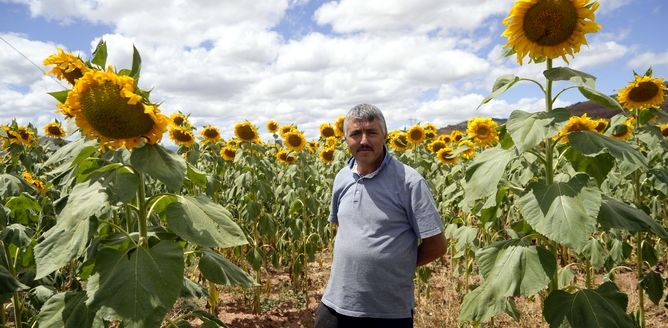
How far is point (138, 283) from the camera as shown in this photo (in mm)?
1526

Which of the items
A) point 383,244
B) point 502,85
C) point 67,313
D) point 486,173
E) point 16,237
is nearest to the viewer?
point 67,313

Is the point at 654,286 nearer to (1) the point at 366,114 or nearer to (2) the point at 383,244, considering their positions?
(2) the point at 383,244


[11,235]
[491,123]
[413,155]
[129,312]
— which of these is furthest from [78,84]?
[413,155]

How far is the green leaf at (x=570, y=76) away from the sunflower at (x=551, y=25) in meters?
0.15

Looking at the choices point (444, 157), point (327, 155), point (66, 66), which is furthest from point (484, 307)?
Answer: point (327, 155)

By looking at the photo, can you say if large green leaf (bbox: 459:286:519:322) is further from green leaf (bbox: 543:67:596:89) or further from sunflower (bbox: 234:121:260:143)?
sunflower (bbox: 234:121:260:143)

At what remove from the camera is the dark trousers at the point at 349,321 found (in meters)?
2.60

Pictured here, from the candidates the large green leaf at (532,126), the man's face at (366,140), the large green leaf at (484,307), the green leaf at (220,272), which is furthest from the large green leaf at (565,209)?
the green leaf at (220,272)

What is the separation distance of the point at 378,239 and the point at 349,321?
1.80 feet

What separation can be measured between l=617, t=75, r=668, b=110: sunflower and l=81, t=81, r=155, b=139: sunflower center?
14.2 ft

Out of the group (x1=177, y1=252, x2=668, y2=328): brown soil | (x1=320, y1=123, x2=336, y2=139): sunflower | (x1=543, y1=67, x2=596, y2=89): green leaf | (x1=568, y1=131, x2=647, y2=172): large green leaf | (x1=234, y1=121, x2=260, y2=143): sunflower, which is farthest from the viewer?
(x1=320, y1=123, x2=336, y2=139): sunflower

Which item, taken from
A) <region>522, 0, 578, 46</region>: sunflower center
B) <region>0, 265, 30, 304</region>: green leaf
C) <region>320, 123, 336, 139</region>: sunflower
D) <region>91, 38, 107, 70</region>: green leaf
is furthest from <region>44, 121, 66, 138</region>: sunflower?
<region>522, 0, 578, 46</region>: sunflower center

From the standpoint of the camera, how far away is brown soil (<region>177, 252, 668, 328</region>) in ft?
15.2

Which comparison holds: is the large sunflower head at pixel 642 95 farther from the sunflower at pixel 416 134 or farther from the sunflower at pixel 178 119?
the sunflower at pixel 178 119
